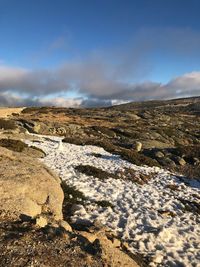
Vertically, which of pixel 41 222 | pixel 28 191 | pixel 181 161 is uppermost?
pixel 28 191

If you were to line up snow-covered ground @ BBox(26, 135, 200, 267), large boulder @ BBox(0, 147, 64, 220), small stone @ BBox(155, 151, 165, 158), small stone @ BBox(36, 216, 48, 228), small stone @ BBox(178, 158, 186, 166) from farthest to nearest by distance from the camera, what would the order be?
small stone @ BBox(155, 151, 165, 158) < small stone @ BBox(178, 158, 186, 166) < snow-covered ground @ BBox(26, 135, 200, 267) < large boulder @ BBox(0, 147, 64, 220) < small stone @ BBox(36, 216, 48, 228)

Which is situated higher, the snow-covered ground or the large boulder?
the large boulder

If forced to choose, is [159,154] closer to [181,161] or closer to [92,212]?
[181,161]

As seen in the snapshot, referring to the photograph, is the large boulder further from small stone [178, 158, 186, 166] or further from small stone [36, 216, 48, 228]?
small stone [178, 158, 186, 166]

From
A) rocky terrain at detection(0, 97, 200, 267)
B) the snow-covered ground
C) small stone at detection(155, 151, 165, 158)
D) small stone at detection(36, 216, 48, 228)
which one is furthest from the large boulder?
small stone at detection(155, 151, 165, 158)

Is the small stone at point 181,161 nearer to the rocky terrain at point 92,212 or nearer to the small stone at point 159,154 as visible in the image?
the small stone at point 159,154

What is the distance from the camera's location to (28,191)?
12789mm

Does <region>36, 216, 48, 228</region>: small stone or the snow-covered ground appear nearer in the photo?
<region>36, 216, 48, 228</region>: small stone

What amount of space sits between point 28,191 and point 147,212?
6.35 m

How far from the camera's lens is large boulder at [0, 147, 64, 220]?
11.6m

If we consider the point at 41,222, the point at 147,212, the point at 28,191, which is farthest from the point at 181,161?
the point at 41,222

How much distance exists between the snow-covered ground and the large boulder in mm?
1670

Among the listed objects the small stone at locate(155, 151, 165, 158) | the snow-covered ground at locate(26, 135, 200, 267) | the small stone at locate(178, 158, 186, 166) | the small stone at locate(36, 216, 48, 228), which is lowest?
the small stone at locate(178, 158, 186, 166)

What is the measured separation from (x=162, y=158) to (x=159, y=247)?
828 inches
